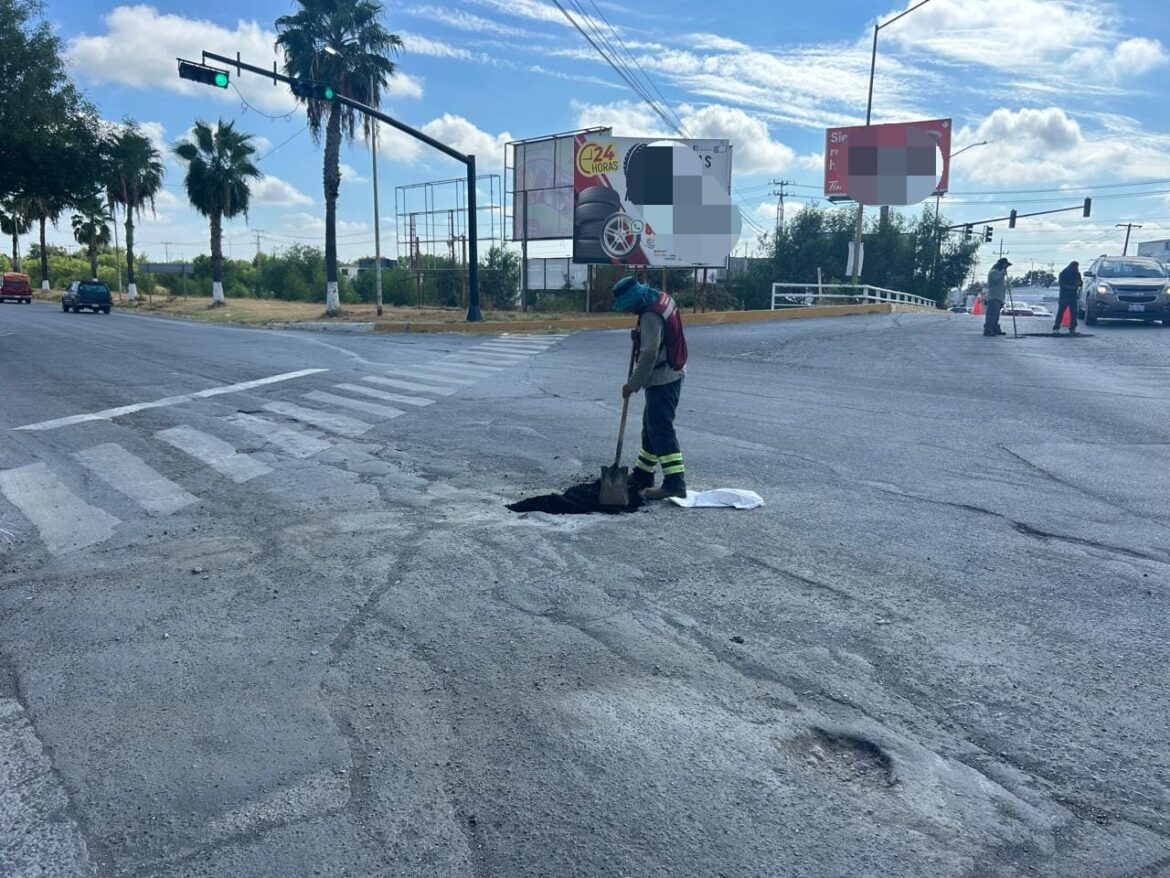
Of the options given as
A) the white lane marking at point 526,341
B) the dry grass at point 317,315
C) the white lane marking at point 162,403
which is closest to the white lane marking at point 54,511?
the white lane marking at point 162,403

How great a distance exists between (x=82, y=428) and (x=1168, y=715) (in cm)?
1027

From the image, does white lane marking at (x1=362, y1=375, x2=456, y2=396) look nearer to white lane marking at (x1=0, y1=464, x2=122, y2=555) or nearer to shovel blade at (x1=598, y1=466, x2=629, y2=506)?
white lane marking at (x1=0, y1=464, x2=122, y2=555)

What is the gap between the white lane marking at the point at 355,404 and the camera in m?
11.5

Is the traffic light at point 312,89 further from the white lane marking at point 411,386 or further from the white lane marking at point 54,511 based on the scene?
the white lane marking at point 54,511

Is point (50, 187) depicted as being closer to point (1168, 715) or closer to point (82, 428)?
point (82, 428)

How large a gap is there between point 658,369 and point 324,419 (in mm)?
5444

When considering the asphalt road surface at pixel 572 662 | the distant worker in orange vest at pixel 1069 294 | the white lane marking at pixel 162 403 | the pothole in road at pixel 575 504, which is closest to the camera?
the asphalt road surface at pixel 572 662

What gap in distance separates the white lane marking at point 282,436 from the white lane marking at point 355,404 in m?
1.33

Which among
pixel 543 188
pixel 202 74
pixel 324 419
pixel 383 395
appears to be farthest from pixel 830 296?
pixel 324 419

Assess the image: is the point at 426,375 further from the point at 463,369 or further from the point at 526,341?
the point at 526,341

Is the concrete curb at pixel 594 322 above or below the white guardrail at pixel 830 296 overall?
below

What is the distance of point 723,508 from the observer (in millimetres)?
6922

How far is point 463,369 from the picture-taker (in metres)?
16.7

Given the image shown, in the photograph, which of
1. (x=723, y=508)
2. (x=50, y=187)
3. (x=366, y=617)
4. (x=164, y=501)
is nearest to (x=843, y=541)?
(x=723, y=508)
